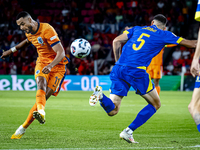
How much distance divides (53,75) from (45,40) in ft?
1.97

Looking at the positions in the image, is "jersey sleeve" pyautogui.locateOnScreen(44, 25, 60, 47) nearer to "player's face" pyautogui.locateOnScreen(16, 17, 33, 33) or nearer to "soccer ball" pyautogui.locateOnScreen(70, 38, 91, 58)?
"player's face" pyautogui.locateOnScreen(16, 17, 33, 33)

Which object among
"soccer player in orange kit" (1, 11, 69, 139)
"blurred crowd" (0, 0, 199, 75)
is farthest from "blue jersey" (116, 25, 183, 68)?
"blurred crowd" (0, 0, 199, 75)

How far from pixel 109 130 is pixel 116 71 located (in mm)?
1349

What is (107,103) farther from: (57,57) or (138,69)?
(57,57)

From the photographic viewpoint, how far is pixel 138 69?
474 cm

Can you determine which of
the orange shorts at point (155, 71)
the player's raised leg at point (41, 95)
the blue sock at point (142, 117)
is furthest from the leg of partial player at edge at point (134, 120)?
the orange shorts at point (155, 71)

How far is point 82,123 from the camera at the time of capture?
21.6 feet

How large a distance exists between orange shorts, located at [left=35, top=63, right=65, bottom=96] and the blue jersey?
1153mm

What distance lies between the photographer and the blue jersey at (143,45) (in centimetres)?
479

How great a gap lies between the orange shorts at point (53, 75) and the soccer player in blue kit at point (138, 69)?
1006mm

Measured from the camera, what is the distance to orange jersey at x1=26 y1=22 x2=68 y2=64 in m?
5.26

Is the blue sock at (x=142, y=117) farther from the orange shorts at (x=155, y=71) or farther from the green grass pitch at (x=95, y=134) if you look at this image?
the orange shorts at (x=155, y=71)

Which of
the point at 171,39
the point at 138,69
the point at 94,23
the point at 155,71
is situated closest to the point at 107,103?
the point at 138,69

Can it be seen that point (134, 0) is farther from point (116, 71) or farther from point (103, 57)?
point (116, 71)
